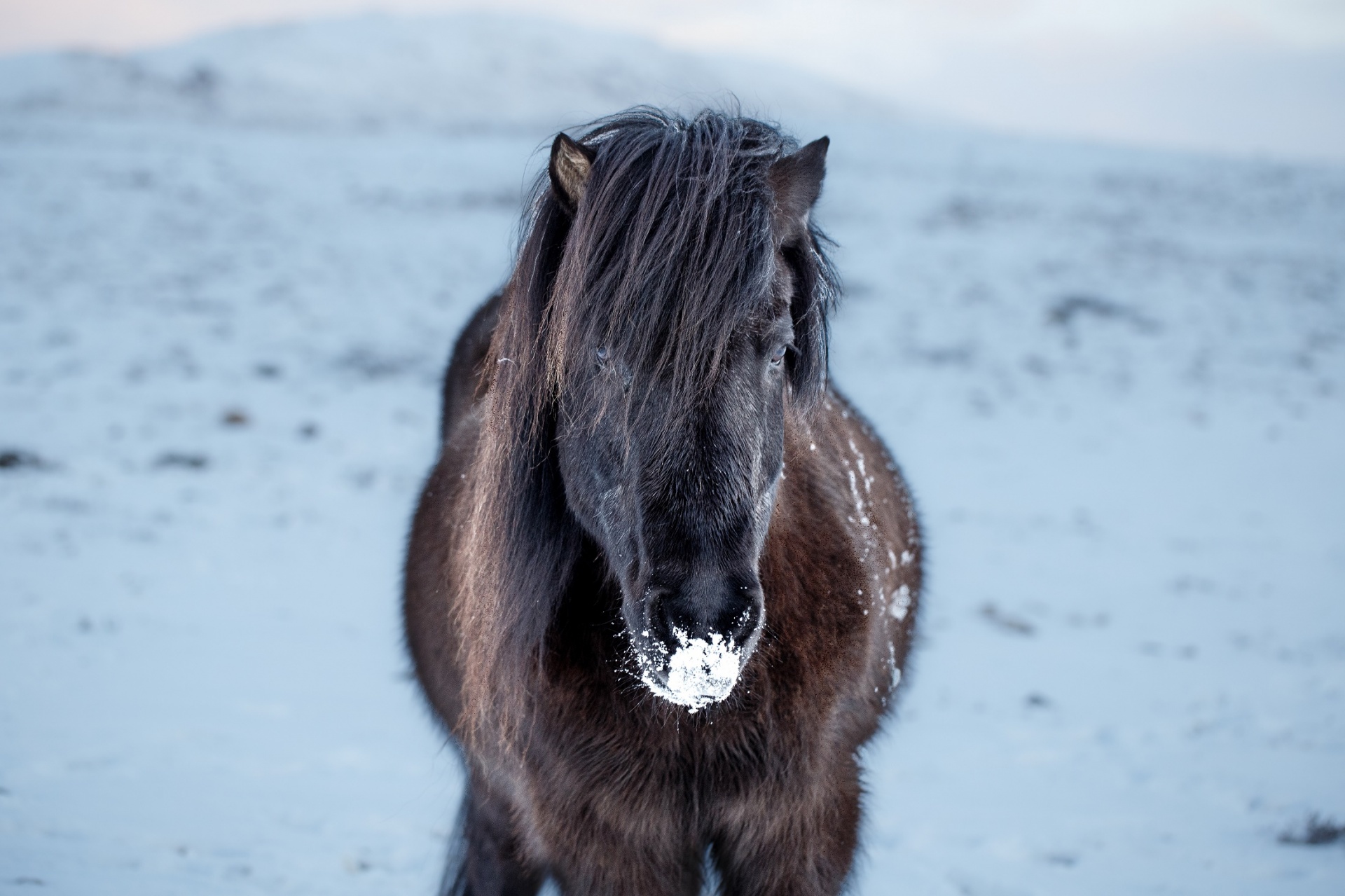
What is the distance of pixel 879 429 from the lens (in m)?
9.45

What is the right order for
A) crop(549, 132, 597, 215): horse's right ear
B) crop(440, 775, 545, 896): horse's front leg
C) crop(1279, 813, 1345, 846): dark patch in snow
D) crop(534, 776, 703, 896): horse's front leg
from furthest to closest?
crop(1279, 813, 1345, 846): dark patch in snow
crop(440, 775, 545, 896): horse's front leg
crop(534, 776, 703, 896): horse's front leg
crop(549, 132, 597, 215): horse's right ear

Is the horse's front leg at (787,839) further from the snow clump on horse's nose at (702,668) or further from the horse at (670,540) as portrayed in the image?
the snow clump on horse's nose at (702,668)

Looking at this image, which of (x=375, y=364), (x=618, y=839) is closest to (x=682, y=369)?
(x=618, y=839)

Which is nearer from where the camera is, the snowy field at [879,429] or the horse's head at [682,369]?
the horse's head at [682,369]

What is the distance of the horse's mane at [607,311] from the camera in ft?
5.44

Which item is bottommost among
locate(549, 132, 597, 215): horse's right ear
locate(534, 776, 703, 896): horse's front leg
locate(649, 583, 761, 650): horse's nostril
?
locate(534, 776, 703, 896): horse's front leg

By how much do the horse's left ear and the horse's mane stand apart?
0.03 metres

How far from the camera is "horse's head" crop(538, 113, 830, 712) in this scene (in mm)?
1552

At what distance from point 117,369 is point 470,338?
840cm

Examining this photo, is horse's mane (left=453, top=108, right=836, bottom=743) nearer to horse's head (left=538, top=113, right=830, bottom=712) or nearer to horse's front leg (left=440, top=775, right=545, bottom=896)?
horse's head (left=538, top=113, right=830, bottom=712)

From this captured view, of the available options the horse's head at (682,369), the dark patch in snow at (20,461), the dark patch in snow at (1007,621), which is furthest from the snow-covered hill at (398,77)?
the horse's head at (682,369)

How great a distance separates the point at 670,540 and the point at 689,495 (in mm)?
82

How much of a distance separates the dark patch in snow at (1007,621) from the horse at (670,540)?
141 inches

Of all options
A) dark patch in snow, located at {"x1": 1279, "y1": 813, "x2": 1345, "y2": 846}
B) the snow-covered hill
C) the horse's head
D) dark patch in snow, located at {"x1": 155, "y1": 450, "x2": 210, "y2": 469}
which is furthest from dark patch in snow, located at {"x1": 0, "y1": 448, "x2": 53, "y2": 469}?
the snow-covered hill
